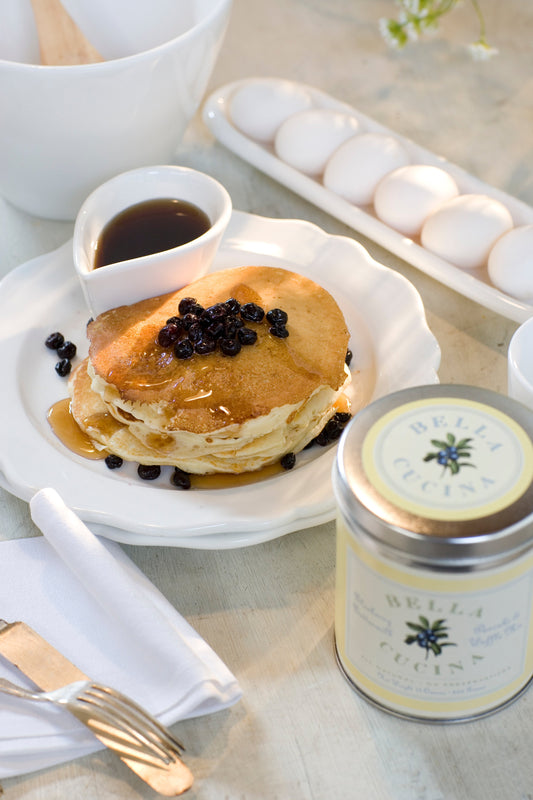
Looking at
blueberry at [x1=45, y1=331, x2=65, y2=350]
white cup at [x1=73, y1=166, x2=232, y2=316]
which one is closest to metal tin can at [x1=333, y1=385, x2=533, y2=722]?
white cup at [x1=73, y1=166, x2=232, y2=316]

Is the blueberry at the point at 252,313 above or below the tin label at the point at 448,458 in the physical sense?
below

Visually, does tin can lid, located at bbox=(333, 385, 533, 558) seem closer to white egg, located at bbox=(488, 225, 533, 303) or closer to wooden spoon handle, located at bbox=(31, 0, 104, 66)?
white egg, located at bbox=(488, 225, 533, 303)

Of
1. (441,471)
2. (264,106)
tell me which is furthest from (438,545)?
(264,106)

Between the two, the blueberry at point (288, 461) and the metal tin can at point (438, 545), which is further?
the blueberry at point (288, 461)

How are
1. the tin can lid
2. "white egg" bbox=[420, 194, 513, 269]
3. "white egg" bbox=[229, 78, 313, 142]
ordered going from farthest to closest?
"white egg" bbox=[229, 78, 313, 142], "white egg" bbox=[420, 194, 513, 269], the tin can lid

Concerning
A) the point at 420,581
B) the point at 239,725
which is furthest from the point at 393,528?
the point at 239,725

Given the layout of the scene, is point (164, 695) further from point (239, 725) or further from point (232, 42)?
point (232, 42)

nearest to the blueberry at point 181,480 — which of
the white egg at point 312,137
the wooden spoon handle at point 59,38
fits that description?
the white egg at point 312,137

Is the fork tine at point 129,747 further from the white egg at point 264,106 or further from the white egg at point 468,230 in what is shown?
the white egg at point 264,106
